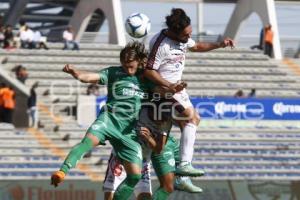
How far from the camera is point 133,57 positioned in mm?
12055

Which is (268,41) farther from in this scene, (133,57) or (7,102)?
(133,57)

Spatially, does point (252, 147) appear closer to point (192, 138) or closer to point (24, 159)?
point (24, 159)

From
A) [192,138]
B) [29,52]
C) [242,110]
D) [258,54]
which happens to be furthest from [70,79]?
[192,138]

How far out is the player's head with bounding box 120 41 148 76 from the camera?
39.5 feet

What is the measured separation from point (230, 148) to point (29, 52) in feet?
20.6

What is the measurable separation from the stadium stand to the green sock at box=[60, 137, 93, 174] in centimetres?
1127

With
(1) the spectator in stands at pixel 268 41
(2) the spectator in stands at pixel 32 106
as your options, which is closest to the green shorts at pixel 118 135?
(2) the spectator in stands at pixel 32 106

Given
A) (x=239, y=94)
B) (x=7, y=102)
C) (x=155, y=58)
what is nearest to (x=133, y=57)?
(x=155, y=58)

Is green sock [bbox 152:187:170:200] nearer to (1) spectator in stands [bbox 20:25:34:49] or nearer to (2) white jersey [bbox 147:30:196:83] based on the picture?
(2) white jersey [bbox 147:30:196:83]

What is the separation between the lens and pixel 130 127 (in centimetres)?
1219

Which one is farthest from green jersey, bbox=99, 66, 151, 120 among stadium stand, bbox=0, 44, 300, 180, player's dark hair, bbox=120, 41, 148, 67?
stadium stand, bbox=0, 44, 300, 180

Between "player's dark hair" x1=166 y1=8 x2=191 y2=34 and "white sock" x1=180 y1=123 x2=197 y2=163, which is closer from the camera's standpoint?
"player's dark hair" x1=166 y1=8 x2=191 y2=34

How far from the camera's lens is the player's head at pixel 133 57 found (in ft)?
39.5

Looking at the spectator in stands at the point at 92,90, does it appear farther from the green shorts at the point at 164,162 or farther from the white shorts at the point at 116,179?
the green shorts at the point at 164,162
